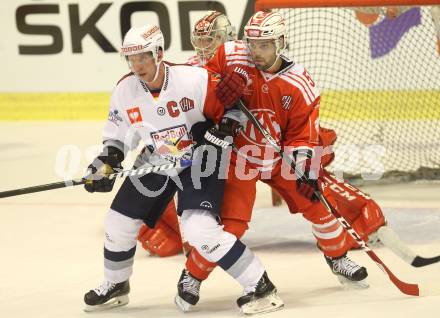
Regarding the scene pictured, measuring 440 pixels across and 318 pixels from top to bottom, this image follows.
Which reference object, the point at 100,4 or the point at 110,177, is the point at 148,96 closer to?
the point at 110,177

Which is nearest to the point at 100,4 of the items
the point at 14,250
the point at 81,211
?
the point at 81,211

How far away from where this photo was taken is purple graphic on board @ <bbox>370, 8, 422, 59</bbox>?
6.96 meters

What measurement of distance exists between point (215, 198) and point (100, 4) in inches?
171

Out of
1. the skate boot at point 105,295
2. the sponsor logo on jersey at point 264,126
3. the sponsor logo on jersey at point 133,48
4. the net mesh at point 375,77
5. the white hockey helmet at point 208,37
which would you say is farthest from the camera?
the net mesh at point 375,77

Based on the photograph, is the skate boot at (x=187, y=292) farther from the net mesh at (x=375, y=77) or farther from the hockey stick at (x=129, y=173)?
the net mesh at (x=375, y=77)

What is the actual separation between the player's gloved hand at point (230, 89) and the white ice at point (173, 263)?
755 mm

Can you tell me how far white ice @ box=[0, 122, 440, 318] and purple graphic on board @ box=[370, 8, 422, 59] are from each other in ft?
4.51

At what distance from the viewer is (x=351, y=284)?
413 cm

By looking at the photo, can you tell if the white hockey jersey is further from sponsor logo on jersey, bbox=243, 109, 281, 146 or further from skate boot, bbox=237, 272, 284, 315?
skate boot, bbox=237, 272, 284, 315

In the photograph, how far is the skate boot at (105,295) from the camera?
156 inches

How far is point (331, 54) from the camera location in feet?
22.4

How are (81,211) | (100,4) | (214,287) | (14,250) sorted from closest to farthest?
(214,287), (14,250), (81,211), (100,4)

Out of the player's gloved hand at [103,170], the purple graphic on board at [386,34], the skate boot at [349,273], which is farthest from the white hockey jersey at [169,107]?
the purple graphic on board at [386,34]

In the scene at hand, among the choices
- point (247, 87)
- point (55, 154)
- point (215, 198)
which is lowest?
point (55, 154)
